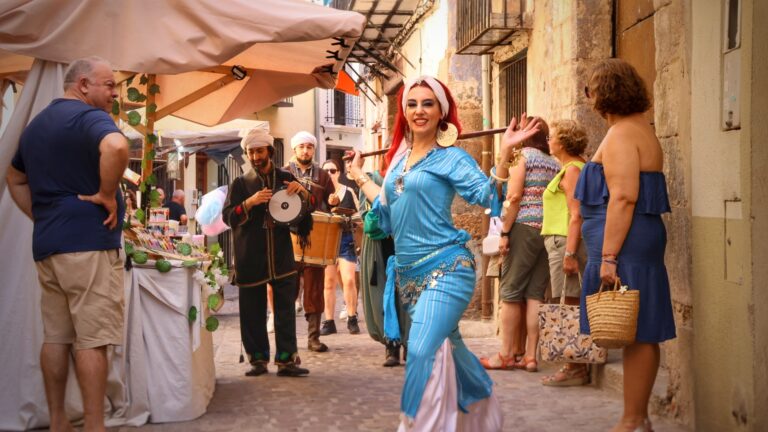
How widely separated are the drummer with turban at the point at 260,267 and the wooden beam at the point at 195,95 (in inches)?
18.3

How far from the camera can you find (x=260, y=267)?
8195 mm

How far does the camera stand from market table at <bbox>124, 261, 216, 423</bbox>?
6.17 metres

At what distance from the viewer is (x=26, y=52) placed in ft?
18.9

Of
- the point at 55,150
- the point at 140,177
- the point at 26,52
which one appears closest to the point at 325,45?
the point at 140,177

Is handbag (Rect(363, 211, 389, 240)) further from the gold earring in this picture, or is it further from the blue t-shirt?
the blue t-shirt

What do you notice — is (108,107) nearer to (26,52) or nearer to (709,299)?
(26,52)

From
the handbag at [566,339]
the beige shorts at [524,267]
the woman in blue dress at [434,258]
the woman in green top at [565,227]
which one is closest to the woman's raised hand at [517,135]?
the woman in blue dress at [434,258]

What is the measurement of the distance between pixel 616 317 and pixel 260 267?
12.8ft

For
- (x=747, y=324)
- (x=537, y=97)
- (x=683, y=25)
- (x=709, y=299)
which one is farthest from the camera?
(x=537, y=97)

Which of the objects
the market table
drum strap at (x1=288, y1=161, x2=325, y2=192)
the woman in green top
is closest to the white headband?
the woman in green top

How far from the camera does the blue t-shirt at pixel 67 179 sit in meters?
4.97

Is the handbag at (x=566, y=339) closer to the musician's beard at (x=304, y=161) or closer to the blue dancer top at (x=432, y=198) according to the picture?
the blue dancer top at (x=432, y=198)

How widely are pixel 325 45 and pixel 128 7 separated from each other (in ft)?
7.06

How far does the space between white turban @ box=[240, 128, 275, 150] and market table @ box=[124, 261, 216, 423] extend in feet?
6.99
